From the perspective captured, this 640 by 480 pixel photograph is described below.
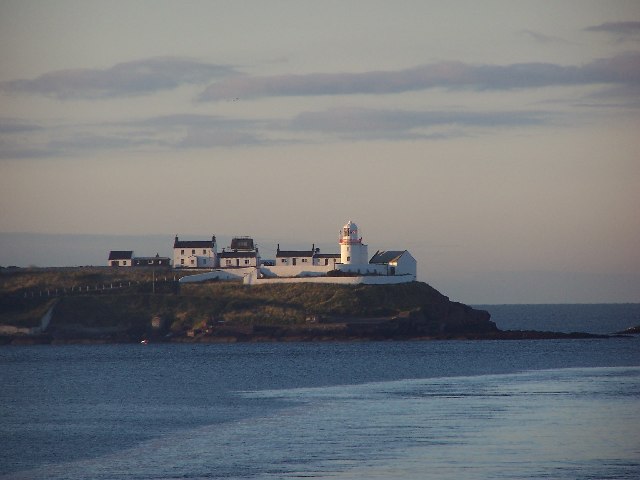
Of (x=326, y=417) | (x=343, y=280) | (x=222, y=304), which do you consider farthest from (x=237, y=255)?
(x=326, y=417)

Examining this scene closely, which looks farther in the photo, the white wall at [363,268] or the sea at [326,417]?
the white wall at [363,268]

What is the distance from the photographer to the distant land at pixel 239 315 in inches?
5059

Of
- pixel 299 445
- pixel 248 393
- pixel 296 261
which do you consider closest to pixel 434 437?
pixel 299 445

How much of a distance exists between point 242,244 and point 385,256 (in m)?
19.2

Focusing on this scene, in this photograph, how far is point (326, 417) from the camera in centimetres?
5762

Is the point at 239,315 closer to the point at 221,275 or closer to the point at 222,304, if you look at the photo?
the point at 222,304

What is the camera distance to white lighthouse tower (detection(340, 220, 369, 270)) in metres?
140

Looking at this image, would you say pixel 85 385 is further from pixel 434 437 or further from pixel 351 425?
pixel 434 437

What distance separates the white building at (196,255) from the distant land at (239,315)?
722 centimetres

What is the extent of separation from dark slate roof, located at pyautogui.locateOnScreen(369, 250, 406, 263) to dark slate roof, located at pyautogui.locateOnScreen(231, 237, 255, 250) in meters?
16.0

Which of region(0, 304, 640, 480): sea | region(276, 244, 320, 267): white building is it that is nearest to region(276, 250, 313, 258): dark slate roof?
region(276, 244, 320, 267): white building

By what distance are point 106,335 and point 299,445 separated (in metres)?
88.1

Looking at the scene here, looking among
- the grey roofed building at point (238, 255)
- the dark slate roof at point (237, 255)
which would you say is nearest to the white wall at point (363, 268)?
the grey roofed building at point (238, 255)

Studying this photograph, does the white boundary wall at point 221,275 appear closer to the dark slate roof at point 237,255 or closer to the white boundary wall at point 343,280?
the white boundary wall at point 343,280
